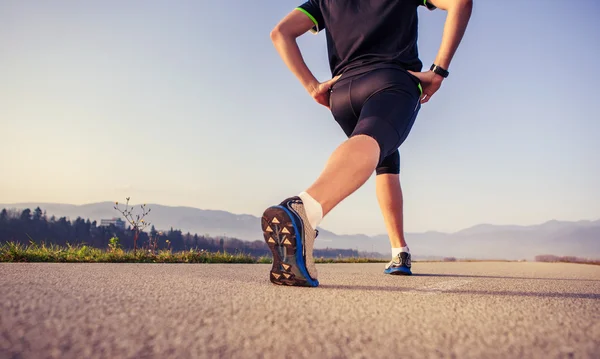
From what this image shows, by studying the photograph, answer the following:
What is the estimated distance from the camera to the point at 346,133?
Answer: 11.1 feet

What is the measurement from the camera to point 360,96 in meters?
2.83

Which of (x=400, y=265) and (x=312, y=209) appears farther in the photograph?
(x=400, y=265)

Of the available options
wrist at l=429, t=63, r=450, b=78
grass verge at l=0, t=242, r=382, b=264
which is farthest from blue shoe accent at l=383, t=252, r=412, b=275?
grass verge at l=0, t=242, r=382, b=264

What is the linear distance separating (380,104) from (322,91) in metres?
0.82

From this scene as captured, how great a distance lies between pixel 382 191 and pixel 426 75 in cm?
111

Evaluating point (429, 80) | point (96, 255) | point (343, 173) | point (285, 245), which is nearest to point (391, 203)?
point (429, 80)

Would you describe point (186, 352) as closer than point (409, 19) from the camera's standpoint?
Yes

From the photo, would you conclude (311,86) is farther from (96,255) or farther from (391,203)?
(96,255)

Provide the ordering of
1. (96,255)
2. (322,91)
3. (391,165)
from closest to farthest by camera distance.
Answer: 1. (322,91)
2. (391,165)
3. (96,255)

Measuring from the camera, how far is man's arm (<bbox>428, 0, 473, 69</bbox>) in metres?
2.78

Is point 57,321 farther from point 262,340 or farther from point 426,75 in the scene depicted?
point 426,75

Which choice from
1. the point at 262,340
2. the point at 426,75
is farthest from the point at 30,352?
the point at 426,75

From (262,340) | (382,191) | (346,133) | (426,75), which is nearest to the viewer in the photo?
(262,340)

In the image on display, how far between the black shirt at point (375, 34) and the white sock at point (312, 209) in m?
1.29
